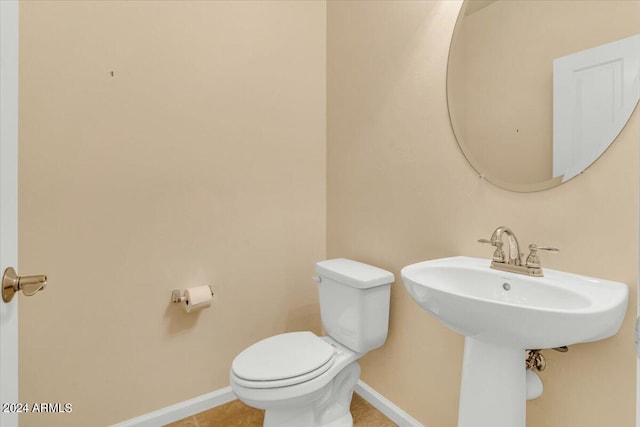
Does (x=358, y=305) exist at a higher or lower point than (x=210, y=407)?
higher

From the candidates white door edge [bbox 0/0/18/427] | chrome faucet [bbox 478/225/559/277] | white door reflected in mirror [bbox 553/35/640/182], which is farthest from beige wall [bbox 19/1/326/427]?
white door reflected in mirror [bbox 553/35/640/182]

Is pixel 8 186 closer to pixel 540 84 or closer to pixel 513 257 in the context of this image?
pixel 513 257

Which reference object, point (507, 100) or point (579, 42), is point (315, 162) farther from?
point (579, 42)

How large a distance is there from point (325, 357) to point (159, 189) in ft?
3.50

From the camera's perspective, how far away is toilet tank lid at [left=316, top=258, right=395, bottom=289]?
4.89 ft

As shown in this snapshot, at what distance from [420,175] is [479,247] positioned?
40 centimetres

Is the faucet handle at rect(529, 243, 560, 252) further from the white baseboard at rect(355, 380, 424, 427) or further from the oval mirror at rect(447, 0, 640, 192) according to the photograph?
the white baseboard at rect(355, 380, 424, 427)

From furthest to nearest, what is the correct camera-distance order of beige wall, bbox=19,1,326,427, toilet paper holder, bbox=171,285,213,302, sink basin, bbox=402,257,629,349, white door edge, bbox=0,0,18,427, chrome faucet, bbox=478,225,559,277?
toilet paper holder, bbox=171,285,213,302, beige wall, bbox=19,1,326,427, chrome faucet, bbox=478,225,559,277, sink basin, bbox=402,257,629,349, white door edge, bbox=0,0,18,427

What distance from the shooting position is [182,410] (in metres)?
1.66

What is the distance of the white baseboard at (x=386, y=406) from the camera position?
156 centimetres

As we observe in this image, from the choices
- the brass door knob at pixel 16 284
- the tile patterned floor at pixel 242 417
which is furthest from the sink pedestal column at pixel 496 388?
the brass door knob at pixel 16 284

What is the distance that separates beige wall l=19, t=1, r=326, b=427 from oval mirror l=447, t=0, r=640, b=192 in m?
0.97

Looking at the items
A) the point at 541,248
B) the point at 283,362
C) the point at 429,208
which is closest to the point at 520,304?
the point at 541,248

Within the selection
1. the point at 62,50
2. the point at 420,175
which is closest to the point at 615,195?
the point at 420,175
